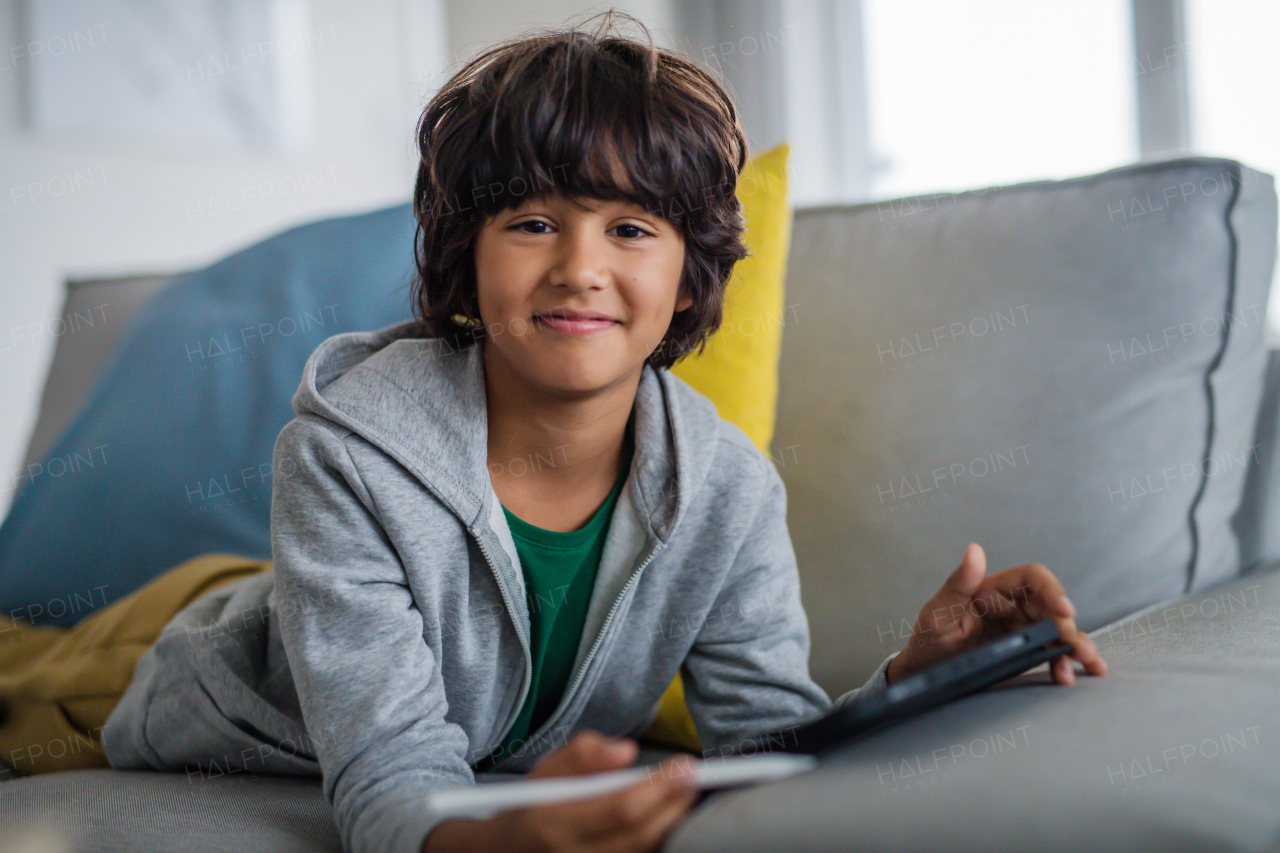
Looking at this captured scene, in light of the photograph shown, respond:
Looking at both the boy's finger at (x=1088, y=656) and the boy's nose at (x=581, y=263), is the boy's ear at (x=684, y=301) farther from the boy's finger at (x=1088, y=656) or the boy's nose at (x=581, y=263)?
the boy's finger at (x=1088, y=656)

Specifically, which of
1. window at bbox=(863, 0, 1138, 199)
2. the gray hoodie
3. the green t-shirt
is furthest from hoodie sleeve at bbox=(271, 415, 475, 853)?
window at bbox=(863, 0, 1138, 199)

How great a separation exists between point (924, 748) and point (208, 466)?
892 mm

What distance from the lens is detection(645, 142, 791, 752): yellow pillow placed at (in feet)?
3.07

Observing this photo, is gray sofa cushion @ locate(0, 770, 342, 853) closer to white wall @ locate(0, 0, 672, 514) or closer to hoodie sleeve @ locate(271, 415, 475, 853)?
hoodie sleeve @ locate(271, 415, 475, 853)

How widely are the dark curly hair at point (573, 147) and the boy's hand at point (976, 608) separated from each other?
0.31 metres

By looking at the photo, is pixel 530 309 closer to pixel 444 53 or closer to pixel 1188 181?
pixel 1188 181

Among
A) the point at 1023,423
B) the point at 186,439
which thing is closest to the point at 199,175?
the point at 186,439

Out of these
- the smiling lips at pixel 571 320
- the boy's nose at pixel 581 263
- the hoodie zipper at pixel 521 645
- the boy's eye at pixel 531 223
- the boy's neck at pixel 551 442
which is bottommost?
the hoodie zipper at pixel 521 645

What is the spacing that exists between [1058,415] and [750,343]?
0.96ft

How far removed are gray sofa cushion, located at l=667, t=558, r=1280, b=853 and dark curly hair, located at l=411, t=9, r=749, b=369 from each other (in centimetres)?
40

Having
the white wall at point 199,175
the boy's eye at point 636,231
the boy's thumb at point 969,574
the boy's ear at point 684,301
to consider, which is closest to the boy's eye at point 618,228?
the boy's eye at point 636,231

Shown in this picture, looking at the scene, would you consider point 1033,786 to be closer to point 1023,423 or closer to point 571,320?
point 571,320

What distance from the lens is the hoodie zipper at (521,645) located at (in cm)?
71

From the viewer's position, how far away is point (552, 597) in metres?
0.77
